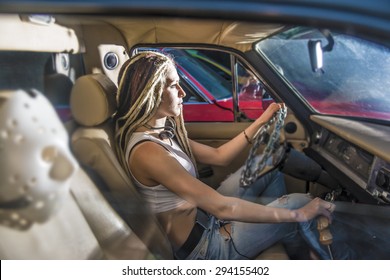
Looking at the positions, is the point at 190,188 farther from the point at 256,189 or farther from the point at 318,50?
the point at 318,50

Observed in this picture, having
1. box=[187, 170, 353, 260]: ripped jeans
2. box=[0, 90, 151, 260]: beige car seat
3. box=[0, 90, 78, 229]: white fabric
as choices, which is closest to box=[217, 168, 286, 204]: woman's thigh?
box=[187, 170, 353, 260]: ripped jeans

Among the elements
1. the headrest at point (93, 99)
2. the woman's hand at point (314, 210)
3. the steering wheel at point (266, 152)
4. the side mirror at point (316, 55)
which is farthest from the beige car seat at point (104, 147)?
the side mirror at point (316, 55)

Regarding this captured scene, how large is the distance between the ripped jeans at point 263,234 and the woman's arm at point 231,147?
0.24 feet

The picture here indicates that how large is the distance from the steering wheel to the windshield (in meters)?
0.13

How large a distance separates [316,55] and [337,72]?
0.33 feet

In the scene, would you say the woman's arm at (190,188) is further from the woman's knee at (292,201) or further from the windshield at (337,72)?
the windshield at (337,72)

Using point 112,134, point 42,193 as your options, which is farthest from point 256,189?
point 42,193

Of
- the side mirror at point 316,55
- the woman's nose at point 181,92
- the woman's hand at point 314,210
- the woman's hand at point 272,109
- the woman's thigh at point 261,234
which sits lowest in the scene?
the woman's thigh at point 261,234

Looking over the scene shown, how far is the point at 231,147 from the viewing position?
1.62 metres

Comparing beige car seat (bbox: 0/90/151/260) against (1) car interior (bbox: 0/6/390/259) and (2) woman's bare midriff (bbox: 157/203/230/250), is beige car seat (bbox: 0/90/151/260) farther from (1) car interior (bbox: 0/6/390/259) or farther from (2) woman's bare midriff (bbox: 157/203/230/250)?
(2) woman's bare midriff (bbox: 157/203/230/250)

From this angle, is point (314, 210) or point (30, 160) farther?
point (314, 210)

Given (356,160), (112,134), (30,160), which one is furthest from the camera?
(356,160)

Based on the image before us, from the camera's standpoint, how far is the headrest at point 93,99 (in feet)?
5.02
